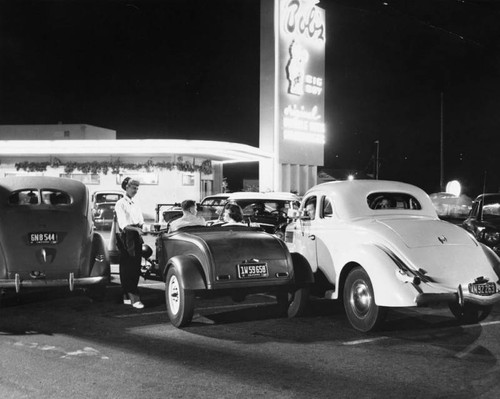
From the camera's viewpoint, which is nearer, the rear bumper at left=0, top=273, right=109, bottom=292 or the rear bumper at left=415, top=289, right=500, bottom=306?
the rear bumper at left=415, top=289, right=500, bottom=306

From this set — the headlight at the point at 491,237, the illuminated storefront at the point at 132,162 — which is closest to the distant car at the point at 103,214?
the illuminated storefront at the point at 132,162

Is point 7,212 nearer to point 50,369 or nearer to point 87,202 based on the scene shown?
point 87,202

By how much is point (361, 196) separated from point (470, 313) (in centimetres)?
206

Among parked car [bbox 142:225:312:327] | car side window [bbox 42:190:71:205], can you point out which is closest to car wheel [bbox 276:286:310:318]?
parked car [bbox 142:225:312:327]

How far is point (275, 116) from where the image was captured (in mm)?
32688

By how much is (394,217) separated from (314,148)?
94.0 ft

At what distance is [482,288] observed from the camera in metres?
7.19

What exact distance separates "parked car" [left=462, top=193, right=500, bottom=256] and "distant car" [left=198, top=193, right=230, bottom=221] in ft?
23.7

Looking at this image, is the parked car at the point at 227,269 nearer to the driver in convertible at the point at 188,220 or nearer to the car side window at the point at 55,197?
the driver in convertible at the point at 188,220

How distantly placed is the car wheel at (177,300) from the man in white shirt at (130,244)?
102cm

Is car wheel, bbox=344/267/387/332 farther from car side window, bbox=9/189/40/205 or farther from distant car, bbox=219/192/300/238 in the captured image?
distant car, bbox=219/192/300/238

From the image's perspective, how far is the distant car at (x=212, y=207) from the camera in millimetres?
17688

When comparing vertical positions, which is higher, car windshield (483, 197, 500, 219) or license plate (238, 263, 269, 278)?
car windshield (483, 197, 500, 219)

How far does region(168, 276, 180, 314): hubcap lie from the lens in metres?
7.74
